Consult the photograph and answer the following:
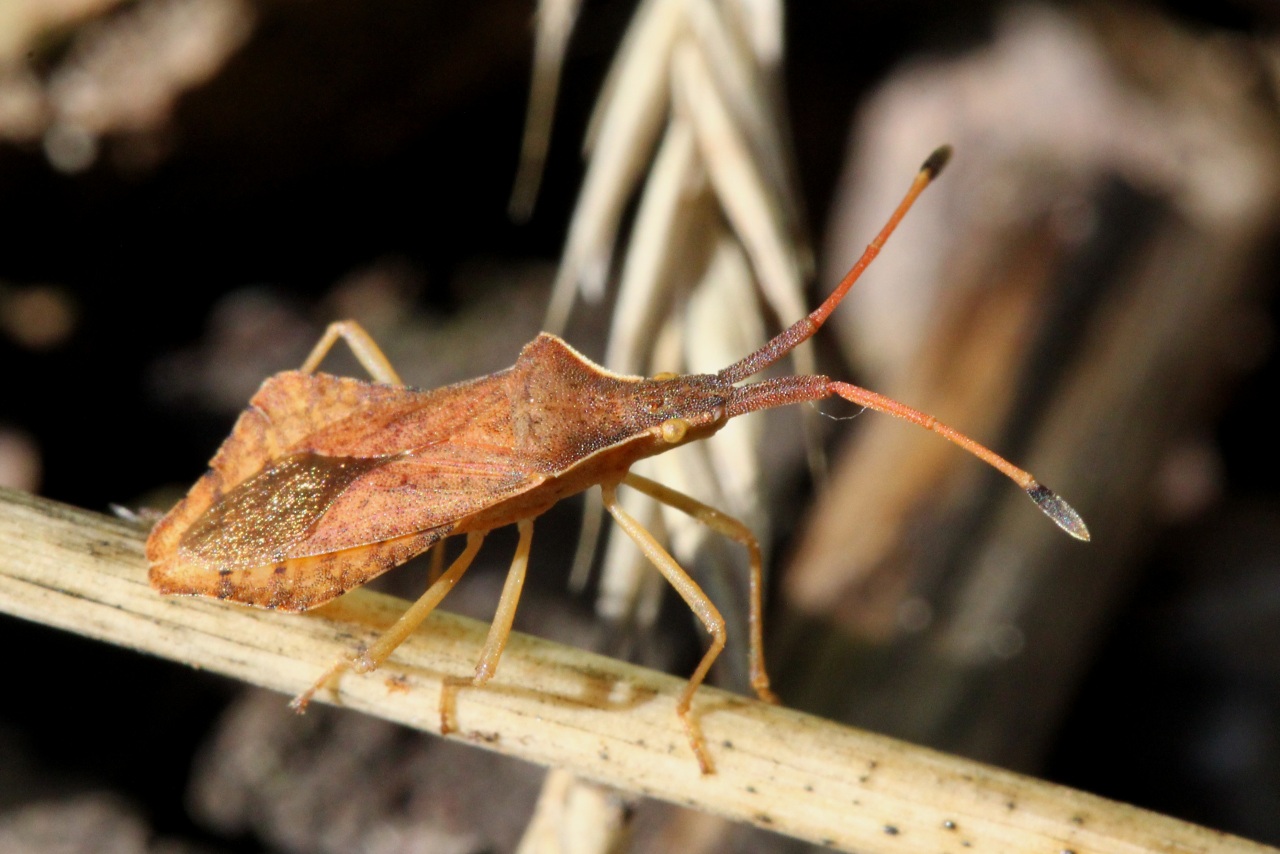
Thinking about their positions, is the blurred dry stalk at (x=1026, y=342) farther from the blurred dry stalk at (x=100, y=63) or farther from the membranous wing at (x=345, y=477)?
the blurred dry stalk at (x=100, y=63)

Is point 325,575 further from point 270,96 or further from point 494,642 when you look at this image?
point 270,96

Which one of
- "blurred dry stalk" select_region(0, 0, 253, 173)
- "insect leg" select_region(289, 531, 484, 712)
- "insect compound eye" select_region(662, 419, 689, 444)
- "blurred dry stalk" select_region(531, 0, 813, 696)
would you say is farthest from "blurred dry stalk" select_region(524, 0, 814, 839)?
"blurred dry stalk" select_region(0, 0, 253, 173)

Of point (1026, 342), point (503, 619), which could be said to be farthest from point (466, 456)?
point (1026, 342)

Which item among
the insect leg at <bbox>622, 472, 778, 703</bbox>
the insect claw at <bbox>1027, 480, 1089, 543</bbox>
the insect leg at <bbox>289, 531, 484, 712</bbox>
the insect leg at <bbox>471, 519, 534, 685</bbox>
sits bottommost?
the insect leg at <bbox>289, 531, 484, 712</bbox>

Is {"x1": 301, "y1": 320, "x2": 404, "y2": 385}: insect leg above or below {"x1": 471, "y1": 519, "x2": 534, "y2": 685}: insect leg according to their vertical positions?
above

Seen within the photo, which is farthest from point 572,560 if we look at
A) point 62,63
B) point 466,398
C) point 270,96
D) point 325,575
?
point 62,63

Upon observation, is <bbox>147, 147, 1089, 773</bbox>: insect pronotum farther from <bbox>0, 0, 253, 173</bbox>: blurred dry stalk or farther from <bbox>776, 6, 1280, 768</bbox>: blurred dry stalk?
<bbox>0, 0, 253, 173</bbox>: blurred dry stalk
